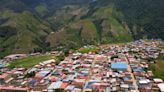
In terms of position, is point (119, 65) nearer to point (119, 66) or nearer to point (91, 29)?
point (119, 66)

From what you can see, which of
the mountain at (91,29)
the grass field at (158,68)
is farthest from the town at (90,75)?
the mountain at (91,29)

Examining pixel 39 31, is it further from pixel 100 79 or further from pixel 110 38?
pixel 100 79

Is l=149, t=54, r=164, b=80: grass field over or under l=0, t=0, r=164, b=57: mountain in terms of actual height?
under

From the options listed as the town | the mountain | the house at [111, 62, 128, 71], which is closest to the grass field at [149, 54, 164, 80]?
the town

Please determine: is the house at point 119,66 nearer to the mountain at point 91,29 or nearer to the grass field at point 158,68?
the grass field at point 158,68

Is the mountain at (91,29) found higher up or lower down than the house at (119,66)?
higher up

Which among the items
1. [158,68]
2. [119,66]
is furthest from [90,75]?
[158,68]

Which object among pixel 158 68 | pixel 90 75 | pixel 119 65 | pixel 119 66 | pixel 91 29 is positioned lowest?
pixel 158 68

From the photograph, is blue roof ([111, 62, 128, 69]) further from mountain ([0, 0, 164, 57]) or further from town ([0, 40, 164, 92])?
mountain ([0, 0, 164, 57])

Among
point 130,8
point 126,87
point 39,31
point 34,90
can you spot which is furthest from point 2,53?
point 130,8

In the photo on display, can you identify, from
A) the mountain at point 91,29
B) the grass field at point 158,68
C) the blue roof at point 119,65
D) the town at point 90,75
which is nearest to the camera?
the town at point 90,75
